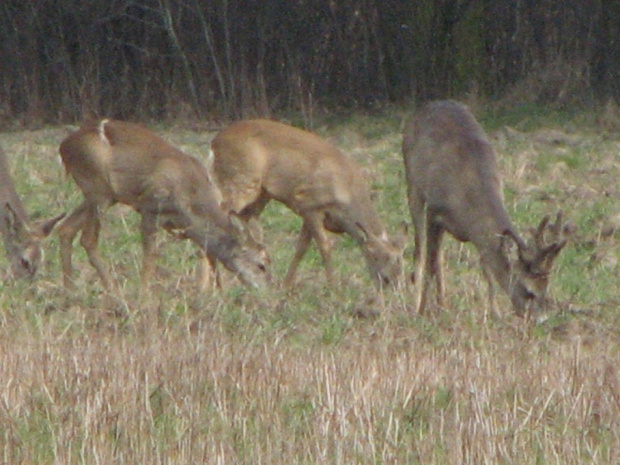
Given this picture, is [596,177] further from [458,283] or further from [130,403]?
[130,403]

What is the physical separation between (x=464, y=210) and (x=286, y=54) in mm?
10662

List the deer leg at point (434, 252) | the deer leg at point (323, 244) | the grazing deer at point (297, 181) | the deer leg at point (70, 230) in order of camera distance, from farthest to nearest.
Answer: the grazing deer at point (297, 181) → the deer leg at point (323, 244) → the deer leg at point (70, 230) → the deer leg at point (434, 252)

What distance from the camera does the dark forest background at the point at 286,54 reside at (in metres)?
20.2

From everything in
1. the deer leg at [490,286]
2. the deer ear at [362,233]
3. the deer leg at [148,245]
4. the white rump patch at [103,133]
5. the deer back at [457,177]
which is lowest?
the deer leg at [490,286]

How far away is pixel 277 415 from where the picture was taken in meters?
6.46

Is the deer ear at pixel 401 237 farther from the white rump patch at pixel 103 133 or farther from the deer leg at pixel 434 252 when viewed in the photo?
the white rump patch at pixel 103 133

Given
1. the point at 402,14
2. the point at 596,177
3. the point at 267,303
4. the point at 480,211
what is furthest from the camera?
the point at 402,14

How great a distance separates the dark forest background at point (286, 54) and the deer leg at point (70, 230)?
813 cm

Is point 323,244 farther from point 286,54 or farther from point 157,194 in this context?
point 286,54

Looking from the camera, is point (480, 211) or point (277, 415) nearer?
point (277, 415)

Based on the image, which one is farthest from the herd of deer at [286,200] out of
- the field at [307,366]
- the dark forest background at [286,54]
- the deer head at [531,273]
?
the dark forest background at [286,54]

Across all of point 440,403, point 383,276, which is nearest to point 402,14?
point 383,276

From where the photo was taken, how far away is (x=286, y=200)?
501 inches

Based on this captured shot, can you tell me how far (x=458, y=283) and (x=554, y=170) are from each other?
4.00 metres
